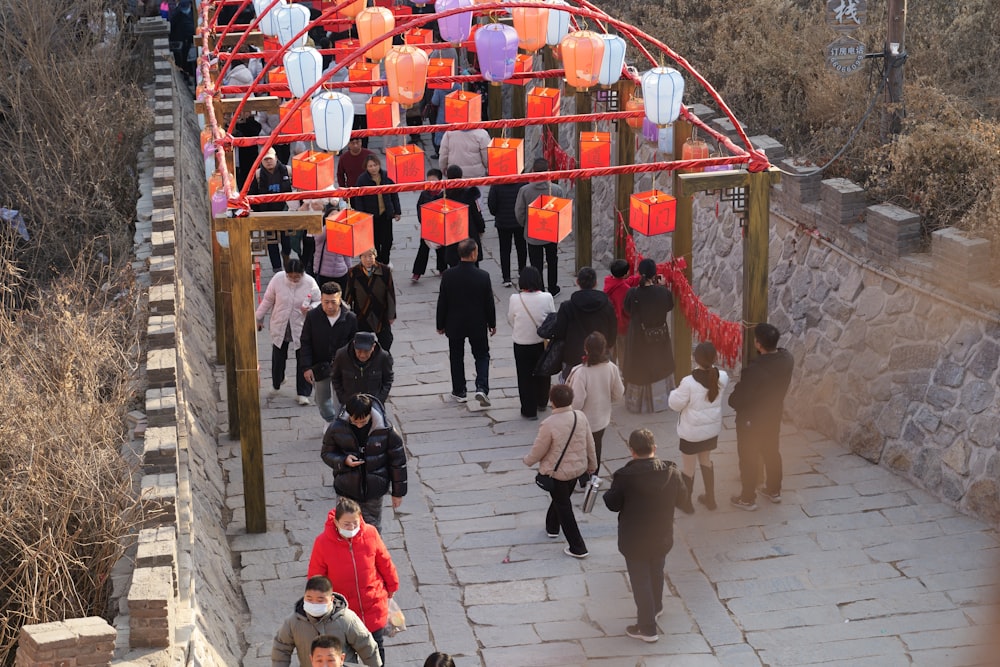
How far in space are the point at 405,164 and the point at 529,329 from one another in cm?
195

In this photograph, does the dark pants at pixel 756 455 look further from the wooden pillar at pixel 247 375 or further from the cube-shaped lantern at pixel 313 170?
the cube-shaped lantern at pixel 313 170

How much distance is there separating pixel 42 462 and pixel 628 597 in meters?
4.10

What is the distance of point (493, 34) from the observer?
36.7 ft

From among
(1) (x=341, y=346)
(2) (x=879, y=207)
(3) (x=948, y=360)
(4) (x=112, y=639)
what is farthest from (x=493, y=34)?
(4) (x=112, y=639)

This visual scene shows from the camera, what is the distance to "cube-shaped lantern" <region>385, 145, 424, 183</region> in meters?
12.0

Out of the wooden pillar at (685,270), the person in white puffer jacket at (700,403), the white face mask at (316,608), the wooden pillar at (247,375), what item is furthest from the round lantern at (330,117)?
the white face mask at (316,608)

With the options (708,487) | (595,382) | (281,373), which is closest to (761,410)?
(708,487)

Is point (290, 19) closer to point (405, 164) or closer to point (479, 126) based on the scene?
point (405, 164)

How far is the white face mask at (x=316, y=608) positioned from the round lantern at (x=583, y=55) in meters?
5.91

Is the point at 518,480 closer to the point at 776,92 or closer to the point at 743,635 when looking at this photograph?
the point at 743,635

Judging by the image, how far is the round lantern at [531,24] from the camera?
1196 cm

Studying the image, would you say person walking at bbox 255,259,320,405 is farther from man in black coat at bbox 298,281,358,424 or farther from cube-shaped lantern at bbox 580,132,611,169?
cube-shaped lantern at bbox 580,132,611,169

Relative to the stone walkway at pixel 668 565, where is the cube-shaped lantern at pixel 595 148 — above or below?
above

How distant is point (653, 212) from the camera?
11.0 meters
